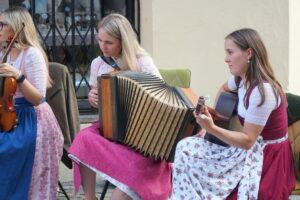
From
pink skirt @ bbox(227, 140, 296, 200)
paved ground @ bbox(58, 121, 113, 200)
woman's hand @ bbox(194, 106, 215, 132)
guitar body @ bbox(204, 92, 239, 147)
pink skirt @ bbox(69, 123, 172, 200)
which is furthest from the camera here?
paved ground @ bbox(58, 121, 113, 200)

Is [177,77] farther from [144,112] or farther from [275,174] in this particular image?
[275,174]

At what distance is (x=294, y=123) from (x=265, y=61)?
0.71m

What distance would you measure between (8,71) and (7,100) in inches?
6.8

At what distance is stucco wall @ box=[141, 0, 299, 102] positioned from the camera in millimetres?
6141

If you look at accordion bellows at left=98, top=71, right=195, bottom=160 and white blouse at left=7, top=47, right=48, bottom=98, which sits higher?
white blouse at left=7, top=47, right=48, bottom=98

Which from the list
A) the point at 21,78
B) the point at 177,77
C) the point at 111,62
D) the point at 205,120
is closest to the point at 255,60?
the point at 205,120

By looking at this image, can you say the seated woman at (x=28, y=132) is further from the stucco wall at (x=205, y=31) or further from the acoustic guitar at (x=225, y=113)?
the stucco wall at (x=205, y=31)

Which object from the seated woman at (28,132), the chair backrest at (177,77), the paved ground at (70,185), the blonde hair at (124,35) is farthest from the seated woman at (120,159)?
the paved ground at (70,185)

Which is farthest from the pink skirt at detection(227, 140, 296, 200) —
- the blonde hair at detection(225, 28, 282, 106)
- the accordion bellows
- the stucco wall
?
the stucco wall

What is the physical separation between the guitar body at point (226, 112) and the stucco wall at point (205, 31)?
2.16 metres

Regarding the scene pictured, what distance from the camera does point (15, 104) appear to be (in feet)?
15.2

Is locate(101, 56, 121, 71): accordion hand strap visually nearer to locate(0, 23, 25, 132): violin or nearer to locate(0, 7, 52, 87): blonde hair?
locate(0, 7, 52, 87): blonde hair

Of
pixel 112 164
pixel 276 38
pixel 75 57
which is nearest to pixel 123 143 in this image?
pixel 112 164

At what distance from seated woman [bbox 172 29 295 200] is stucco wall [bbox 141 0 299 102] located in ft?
7.47
